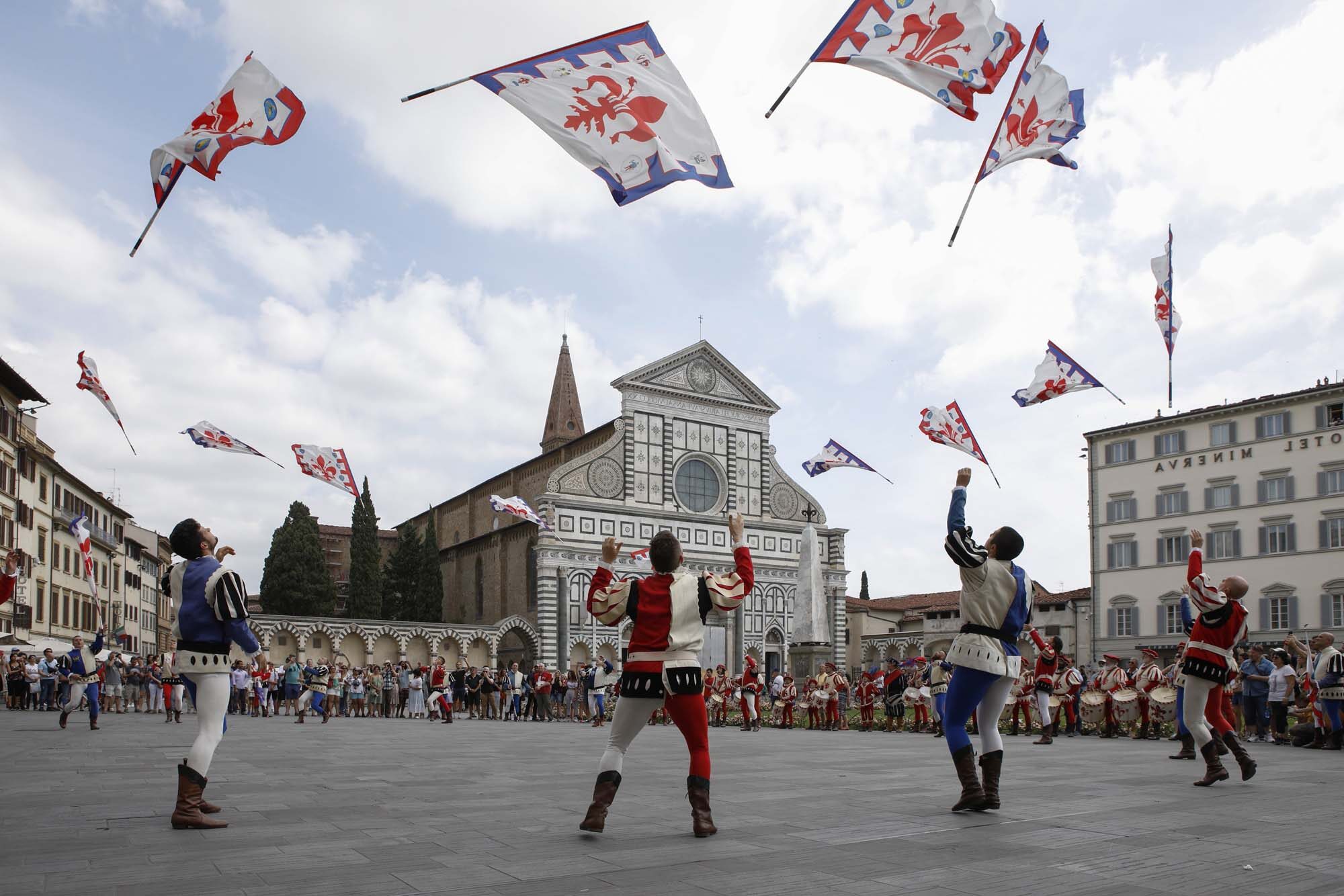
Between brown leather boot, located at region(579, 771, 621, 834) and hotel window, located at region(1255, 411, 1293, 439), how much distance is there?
52.1 meters

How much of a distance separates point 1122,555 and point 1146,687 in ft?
128

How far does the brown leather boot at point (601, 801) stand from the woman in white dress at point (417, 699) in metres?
30.1

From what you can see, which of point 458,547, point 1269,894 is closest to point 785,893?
point 1269,894

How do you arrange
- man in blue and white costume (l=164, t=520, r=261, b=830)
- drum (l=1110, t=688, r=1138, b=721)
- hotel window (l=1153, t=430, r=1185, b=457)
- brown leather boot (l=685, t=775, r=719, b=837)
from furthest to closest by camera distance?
hotel window (l=1153, t=430, r=1185, b=457)
drum (l=1110, t=688, r=1138, b=721)
man in blue and white costume (l=164, t=520, r=261, b=830)
brown leather boot (l=685, t=775, r=719, b=837)

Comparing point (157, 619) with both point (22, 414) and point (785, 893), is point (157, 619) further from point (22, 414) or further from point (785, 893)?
point (785, 893)

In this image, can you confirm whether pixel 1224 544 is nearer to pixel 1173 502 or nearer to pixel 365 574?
pixel 1173 502

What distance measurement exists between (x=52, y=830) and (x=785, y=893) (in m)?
4.76

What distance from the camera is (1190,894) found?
4.99 metres

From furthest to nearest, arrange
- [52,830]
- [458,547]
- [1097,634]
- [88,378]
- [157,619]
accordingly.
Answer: [157,619] → [458,547] → [1097,634] → [88,378] → [52,830]

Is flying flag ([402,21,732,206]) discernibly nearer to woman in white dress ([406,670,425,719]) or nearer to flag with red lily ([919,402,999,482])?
flag with red lily ([919,402,999,482])

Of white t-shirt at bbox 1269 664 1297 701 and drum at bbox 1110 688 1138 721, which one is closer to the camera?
white t-shirt at bbox 1269 664 1297 701

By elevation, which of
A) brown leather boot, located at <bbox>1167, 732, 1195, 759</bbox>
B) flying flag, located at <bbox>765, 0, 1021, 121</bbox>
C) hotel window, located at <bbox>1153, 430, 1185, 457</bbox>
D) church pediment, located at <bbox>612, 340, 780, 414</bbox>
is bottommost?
brown leather boot, located at <bbox>1167, 732, 1195, 759</bbox>

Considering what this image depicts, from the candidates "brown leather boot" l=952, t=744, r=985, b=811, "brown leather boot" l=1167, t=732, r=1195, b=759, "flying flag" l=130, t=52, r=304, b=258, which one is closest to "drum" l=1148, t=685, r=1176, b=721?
"brown leather boot" l=1167, t=732, r=1195, b=759

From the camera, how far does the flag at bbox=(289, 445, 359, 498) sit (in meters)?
28.5
